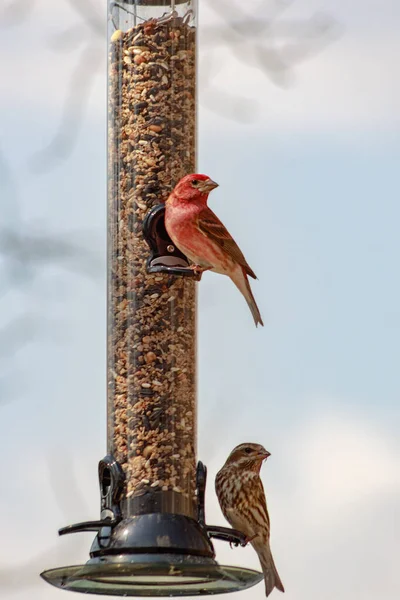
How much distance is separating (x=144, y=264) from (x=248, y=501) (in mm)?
1753

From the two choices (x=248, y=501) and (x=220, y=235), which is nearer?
(x=220, y=235)

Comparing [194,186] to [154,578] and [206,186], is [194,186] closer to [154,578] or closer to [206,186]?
[206,186]

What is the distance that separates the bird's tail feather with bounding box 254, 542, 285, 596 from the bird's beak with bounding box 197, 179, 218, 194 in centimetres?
236

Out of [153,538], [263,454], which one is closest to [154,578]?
[153,538]

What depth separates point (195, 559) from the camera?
11320 mm

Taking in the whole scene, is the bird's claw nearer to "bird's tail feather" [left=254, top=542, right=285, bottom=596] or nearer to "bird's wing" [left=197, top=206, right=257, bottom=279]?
"bird's tail feather" [left=254, top=542, right=285, bottom=596]

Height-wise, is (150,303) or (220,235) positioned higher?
(220,235)

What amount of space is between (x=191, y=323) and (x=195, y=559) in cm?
160

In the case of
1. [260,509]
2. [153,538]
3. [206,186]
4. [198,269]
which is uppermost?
[206,186]

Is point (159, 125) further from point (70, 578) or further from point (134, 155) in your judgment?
point (70, 578)

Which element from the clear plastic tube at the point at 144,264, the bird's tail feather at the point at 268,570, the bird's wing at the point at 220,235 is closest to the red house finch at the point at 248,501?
the bird's tail feather at the point at 268,570

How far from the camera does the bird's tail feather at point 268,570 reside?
12398mm

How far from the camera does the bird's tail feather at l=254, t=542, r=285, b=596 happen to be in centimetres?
1240

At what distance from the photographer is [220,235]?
12188 millimetres
